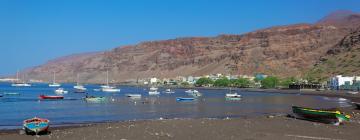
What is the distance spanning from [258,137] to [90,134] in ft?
35.9

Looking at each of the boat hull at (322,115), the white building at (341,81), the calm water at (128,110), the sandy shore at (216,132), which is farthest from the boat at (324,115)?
the white building at (341,81)

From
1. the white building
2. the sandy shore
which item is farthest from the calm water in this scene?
the white building

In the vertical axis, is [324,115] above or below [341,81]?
below

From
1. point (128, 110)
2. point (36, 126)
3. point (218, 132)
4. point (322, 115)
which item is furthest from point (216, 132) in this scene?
point (128, 110)

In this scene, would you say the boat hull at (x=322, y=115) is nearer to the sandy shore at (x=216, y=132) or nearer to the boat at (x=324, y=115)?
the boat at (x=324, y=115)

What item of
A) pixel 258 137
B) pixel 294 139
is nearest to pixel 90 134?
pixel 258 137

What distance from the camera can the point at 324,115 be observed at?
40.6 meters

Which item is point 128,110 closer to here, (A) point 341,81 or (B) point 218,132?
(B) point 218,132

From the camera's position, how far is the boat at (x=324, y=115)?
128 feet

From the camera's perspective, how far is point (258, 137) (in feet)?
97.9

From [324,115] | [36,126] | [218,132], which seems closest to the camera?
[218,132]

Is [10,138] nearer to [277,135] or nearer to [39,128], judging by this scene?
[39,128]

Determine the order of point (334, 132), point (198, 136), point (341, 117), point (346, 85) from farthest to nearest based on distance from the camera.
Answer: point (346, 85), point (341, 117), point (334, 132), point (198, 136)

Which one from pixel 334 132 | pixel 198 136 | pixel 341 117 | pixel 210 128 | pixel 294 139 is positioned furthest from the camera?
pixel 341 117
